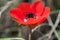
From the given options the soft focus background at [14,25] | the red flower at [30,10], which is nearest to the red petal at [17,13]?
the red flower at [30,10]

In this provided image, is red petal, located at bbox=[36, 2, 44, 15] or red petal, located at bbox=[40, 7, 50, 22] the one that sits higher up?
red petal, located at bbox=[36, 2, 44, 15]

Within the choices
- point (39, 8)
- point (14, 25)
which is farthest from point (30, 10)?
point (14, 25)

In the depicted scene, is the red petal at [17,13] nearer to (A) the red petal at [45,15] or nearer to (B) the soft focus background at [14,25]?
(A) the red petal at [45,15]

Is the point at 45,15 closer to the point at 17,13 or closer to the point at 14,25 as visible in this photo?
the point at 17,13

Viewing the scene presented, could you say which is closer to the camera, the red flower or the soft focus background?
the red flower

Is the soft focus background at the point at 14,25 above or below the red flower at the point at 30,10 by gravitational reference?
below

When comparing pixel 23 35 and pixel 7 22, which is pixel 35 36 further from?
pixel 7 22

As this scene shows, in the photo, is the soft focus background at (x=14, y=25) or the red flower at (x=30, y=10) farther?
the soft focus background at (x=14, y=25)

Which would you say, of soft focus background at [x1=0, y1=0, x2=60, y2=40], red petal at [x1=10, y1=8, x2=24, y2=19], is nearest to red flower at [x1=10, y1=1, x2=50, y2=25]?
red petal at [x1=10, y1=8, x2=24, y2=19]

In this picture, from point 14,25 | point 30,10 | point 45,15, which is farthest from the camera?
point 14,25

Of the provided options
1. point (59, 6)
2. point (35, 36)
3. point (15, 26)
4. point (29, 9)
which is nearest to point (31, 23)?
point (29, 9)

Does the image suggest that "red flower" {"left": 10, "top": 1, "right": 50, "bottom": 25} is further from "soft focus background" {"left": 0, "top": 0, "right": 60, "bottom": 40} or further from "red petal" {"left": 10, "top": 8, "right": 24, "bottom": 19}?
"soft focus background" {"left": 0, "top": 0, "right": 60, "bottom": 40}
